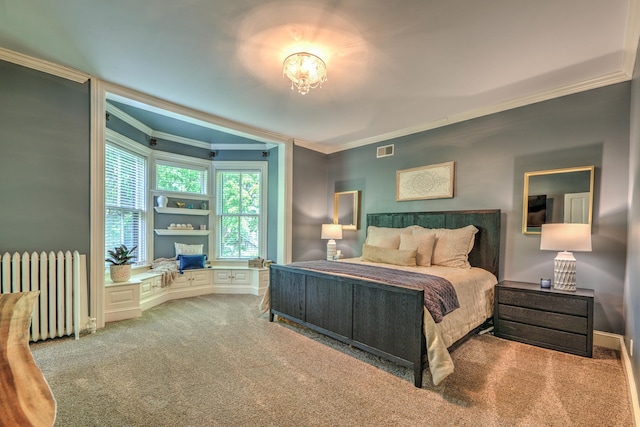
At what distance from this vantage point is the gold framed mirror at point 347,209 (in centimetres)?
501

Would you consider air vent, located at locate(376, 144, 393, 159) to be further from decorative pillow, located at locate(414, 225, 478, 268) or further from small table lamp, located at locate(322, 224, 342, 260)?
decorative pillow, located at locate(414, 225, 478, 268)

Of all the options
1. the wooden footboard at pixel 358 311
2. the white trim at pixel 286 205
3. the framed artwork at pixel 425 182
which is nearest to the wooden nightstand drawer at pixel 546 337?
the wooden footboard at pixel 358 311

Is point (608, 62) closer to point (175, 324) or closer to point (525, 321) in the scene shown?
point (525, 321)

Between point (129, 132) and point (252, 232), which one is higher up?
point (129, 132)

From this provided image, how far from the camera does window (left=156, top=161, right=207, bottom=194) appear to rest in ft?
15.9

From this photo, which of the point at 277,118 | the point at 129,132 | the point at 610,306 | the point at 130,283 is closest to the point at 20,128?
the point at 129,132

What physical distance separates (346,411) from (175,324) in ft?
7.85

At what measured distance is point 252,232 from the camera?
542 cm

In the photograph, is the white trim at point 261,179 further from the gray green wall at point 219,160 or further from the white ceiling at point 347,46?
the white ceiling at point 347,46

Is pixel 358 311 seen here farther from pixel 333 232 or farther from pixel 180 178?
pixel 180 178

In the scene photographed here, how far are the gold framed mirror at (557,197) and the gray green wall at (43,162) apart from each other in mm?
4892

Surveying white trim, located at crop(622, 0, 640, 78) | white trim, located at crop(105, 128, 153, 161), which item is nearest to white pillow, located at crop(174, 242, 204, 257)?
white trim, located at crop(105, 128, 153, 161)

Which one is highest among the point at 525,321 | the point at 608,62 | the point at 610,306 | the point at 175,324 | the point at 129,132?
the point at 608,62

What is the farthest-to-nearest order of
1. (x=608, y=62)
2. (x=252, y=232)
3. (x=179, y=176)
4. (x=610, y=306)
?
1. (x=252, y=232)
2. (x=179, y=176)
3. (x=610, y=306)
4. (x=608, y=62)
